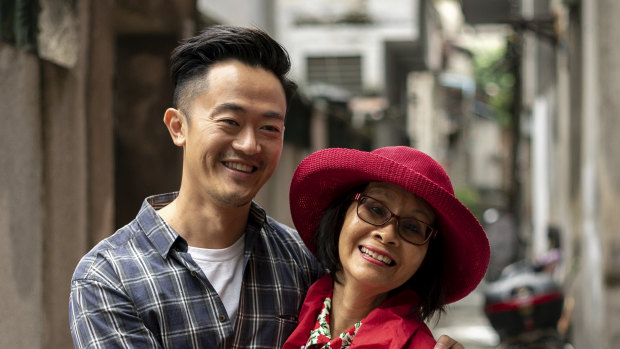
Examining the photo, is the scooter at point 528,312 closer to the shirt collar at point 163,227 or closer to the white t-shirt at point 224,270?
the shirt collar at point 163,227

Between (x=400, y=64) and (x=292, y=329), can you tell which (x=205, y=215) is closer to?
(x=292, y=329)

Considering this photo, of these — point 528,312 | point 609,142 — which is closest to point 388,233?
point 609,142

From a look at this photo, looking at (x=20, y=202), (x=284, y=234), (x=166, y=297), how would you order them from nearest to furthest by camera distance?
(x=166, y=297)
(x=284, y=234)
(x=20, y=202)

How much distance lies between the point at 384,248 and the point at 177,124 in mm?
813

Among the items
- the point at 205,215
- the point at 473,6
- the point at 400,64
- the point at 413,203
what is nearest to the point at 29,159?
the point at 205,215

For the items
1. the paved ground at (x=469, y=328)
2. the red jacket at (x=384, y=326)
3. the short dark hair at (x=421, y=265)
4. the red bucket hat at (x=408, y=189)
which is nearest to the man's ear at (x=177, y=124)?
the red bucket hat at (x=408, y=189)

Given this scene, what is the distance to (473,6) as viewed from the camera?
14203 mm

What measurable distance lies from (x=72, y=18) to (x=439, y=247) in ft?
8.56

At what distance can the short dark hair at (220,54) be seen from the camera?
2701mm

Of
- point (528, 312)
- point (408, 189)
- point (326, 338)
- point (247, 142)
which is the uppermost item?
point (247, 142)

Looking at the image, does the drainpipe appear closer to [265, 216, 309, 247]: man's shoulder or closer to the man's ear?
[265, 216, 309, 247]: man's shoulder

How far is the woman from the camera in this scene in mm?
2631

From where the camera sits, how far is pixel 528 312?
23.5 ft

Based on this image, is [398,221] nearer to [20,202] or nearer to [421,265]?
[421,265]
